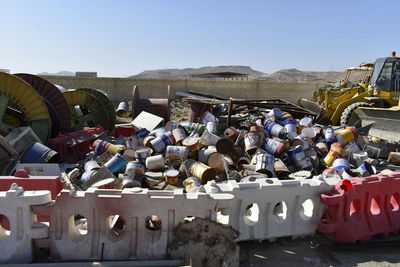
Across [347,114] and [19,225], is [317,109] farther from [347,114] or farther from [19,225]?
[19,225]

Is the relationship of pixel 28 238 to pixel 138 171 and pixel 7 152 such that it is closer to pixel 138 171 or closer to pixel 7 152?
pixel 138 171

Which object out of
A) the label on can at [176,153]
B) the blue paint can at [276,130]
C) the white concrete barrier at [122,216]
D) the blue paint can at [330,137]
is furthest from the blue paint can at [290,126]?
the white concrete barrier at [122,216]

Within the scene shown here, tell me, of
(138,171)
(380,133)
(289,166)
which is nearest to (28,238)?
(138,171)

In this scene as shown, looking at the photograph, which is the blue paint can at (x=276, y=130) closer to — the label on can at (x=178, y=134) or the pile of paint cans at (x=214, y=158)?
the pile of paint cans at (x=214, y=158)

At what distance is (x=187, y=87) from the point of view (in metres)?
21.0

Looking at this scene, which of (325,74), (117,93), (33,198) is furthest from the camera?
(325,74)

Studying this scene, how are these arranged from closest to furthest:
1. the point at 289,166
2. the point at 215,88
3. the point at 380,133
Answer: the point at 289,166 < the point at 380,133 < the point at 215,88

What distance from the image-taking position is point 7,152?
496cm

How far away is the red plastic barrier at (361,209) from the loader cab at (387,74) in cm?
791

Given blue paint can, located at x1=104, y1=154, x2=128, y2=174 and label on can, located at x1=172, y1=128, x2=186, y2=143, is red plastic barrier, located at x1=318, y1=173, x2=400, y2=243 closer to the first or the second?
blue paint can, located at x1=104, y1=154, x2=128, y2=174

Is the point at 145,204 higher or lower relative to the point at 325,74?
lower

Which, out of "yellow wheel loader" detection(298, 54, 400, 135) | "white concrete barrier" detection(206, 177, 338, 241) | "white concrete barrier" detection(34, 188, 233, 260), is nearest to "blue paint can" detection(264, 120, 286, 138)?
"white concrete barrier" detection(206, 177, 338, 241)

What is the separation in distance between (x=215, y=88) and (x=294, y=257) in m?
18.5

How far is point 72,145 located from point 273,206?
433 cm
